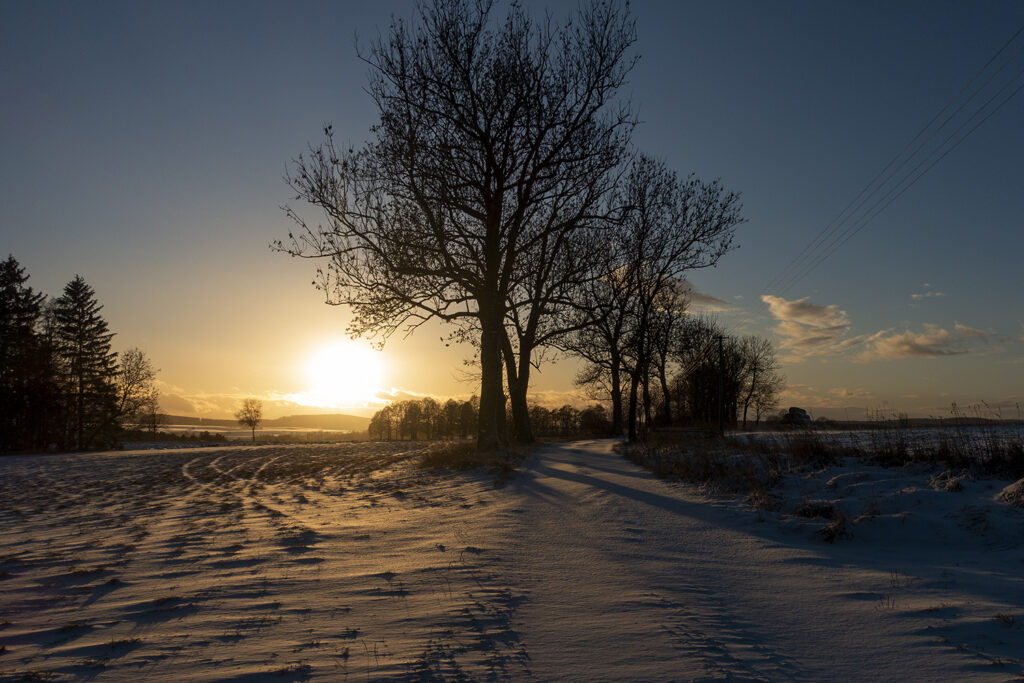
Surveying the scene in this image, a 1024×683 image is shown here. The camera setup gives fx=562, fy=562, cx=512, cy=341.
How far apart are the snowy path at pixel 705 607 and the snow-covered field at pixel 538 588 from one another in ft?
0.06

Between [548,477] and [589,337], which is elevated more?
[589,337]

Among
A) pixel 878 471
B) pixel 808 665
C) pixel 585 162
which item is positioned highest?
pixel 585 162

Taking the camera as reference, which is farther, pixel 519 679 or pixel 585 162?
pixel 585 162

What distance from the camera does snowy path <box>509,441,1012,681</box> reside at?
304cm

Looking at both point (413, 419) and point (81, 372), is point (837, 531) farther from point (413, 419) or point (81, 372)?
point (413, 419)

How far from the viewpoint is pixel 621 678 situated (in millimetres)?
2875

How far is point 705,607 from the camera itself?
159 inches

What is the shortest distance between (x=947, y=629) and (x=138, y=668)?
4.75 m

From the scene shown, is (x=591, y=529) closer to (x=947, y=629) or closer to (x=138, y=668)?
(x=947, y=629)

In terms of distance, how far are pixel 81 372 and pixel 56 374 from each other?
1.66 meters

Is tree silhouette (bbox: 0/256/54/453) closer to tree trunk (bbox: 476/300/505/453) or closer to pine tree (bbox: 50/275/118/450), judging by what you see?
pine tree (bbox: 50/275/118/450)

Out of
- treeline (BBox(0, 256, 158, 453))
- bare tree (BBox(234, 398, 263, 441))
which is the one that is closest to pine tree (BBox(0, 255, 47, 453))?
treeline (BBox(0, 256, 158, 453))

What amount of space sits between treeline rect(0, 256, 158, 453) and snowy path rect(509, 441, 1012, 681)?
4957cm

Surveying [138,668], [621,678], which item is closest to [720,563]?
[621,678]
